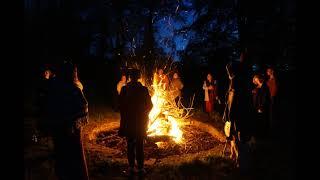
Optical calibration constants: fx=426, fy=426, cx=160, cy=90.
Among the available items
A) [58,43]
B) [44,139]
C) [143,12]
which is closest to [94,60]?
[58,43]

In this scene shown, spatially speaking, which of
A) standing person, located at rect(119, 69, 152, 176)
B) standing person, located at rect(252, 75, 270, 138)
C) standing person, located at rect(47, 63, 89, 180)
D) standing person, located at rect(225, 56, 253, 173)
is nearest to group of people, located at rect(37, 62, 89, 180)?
standing person, located at rect(47, 63, 89, 180)

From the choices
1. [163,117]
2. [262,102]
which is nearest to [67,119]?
[262,102]

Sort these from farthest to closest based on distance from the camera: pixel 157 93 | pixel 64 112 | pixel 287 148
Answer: pixel 157 93 < pixel 287 148 < pixel 64 112

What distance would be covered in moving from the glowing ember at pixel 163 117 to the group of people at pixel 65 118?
5.36 meters

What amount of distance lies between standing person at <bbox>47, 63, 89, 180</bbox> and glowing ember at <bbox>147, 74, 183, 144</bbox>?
5.36 metres

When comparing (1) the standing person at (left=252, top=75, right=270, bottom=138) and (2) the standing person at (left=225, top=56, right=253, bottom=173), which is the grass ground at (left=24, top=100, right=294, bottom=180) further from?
(1) the standing person at (left=252, top=75, right=270, bottom=138)

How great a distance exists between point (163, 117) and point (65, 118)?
21.7 feet

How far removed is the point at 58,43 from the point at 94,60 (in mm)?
3805

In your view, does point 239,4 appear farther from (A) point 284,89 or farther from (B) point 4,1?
(B) point 4,1

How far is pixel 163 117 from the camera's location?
13.1 metres

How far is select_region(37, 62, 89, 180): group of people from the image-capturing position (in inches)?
266

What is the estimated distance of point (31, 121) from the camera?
44.2ft

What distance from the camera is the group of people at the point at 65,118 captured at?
675cm

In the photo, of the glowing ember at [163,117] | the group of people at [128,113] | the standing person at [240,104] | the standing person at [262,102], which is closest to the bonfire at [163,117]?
the glowing ember at [163,117]
